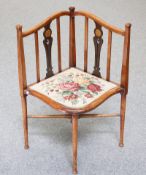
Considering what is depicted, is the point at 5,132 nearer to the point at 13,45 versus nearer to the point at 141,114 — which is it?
the point at 141,114

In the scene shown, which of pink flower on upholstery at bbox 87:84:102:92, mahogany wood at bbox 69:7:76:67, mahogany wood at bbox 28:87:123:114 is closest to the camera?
mahogany wood at bbox 28:87:123:114

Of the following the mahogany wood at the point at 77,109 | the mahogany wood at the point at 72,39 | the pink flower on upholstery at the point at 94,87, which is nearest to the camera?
the mahogany wood at the point at 77,109

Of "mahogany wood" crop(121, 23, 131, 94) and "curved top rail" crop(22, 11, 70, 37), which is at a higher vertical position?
"curved top rail" crop(22, 11, 70, 37)

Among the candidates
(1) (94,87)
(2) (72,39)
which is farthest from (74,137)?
(2) (72,39)

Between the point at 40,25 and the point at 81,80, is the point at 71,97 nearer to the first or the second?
the point at 81,80

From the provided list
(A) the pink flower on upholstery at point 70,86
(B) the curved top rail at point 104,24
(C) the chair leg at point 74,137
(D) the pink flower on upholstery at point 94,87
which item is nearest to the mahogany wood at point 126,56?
(B) the curved top rail at point 104,24

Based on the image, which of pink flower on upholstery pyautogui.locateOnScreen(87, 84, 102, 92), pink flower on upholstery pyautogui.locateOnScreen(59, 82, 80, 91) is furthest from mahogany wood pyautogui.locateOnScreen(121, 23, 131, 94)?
pink flower on upholstery pyautogui.locateOnScreen(59, 82, 80, 91)

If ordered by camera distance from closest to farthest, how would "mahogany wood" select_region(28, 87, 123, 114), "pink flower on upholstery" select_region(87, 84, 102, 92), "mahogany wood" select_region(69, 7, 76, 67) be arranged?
"mahogany wood" select_region(28, 87, 123, 114), "pink flower on upholstery" select_region(87, 84, 102, 92), "mahogany wood" select_region(69, 7, 76, 67)

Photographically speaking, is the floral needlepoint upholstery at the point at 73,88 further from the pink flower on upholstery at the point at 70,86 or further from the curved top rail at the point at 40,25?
the curved top rail at the point at 40,25

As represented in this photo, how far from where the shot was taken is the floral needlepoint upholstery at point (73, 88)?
1.73 metres

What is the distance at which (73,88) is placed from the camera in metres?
1.82

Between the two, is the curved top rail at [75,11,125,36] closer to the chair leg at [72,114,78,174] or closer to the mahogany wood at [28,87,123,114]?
the mahogany wood at [28,87,123,114]

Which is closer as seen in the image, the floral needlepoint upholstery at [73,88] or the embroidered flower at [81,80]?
the floral needlepoint upholstery at [73,88]

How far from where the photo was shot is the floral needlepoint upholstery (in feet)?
5.68
